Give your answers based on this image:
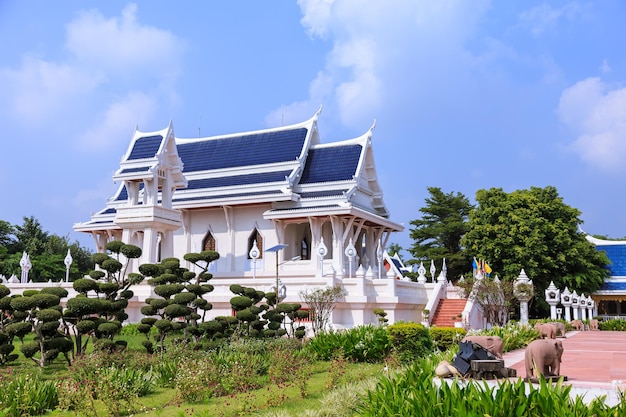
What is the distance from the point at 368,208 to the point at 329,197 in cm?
378

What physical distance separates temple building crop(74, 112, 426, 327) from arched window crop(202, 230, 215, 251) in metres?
0.05

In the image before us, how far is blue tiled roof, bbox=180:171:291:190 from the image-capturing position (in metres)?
31.7

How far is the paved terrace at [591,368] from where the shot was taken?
7332mm

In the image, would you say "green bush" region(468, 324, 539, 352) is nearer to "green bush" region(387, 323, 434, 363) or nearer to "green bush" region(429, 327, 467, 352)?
"green bush" region(429, 327, 467, 352)

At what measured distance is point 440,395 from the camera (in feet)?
22.0

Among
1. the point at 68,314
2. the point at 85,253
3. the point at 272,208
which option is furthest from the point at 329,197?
the point at 85,253

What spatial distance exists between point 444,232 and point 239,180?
19.2m

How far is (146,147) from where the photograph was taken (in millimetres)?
29531

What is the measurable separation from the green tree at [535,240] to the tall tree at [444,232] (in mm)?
→ 5837

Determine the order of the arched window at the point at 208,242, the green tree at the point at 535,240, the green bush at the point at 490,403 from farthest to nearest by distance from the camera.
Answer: the green tree at the point at 535,240 → the arched window at the point at 208,242 → the green bush at the point at 490,403

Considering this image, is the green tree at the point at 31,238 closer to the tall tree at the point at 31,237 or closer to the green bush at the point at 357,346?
the tall tree at the point at 31,237

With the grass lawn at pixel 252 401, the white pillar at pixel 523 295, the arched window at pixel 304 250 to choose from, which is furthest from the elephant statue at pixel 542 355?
the arched window at pixel 304 250

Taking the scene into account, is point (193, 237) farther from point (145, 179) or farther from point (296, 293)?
point (296, 293)

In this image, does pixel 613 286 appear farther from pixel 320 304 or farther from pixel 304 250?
pixel 320 304
